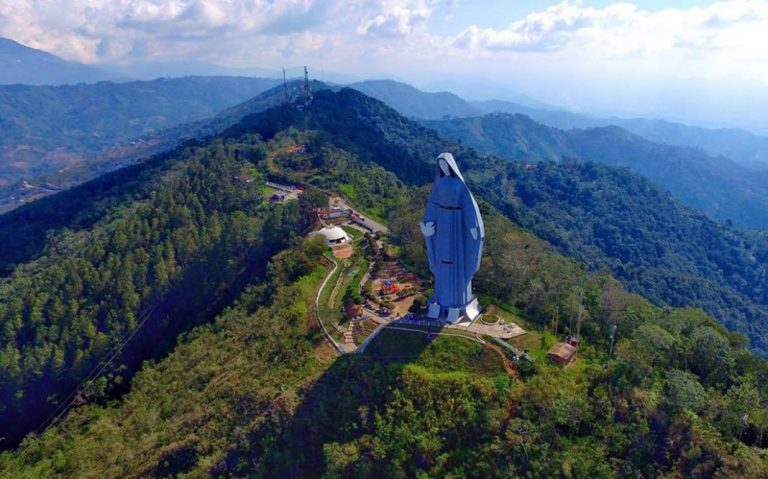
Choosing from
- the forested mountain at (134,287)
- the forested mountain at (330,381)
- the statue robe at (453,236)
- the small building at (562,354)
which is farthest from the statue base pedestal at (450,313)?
the forested mountain at (134,287)

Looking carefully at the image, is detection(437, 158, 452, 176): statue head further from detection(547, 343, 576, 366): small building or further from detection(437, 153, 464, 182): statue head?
detection(547, 343, 576, 366): small building

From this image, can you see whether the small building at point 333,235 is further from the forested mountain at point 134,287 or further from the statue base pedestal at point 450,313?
the statue base pedestal at point 450,313

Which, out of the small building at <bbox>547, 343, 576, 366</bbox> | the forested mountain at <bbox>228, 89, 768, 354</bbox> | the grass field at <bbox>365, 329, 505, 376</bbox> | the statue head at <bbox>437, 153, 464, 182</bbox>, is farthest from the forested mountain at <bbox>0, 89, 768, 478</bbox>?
the forested mountain at <bbox>228, 89, 768, 354</bbox>

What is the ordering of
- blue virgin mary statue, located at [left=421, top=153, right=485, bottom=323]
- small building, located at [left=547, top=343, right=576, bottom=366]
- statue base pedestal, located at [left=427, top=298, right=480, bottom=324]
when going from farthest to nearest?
statue base pedestal, located at [left=427, top=298, right=480, bottom=324], blue virgin mary statue, located at [left=421, top=153, right=485, bottom=323], small building, located at [left=547, top=343, right=576, bottom=366]

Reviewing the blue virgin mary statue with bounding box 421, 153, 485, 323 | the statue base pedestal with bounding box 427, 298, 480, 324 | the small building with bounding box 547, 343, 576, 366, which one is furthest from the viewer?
the statue base pedestal with bounding box 427, 298, 480, 324

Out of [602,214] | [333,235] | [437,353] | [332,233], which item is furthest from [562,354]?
[602,214]

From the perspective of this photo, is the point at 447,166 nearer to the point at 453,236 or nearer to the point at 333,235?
the point at 453,236
